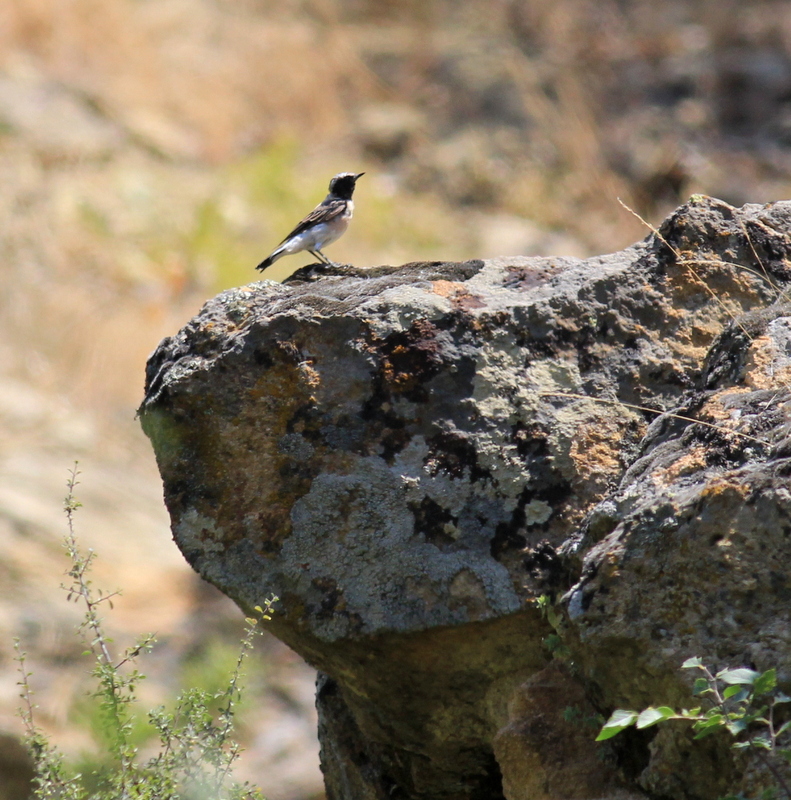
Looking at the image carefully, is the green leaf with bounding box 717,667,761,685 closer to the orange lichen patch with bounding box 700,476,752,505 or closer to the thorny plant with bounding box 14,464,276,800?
the orange lichen patch with bounding box 700,476,752,505

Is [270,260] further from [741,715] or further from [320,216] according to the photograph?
[741,715]

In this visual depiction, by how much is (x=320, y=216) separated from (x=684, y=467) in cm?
438

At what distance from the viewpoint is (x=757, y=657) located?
8.17ft

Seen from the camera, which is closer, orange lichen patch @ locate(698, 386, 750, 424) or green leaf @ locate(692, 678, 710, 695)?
green leaf @ locate(692, 678, 710, 695)

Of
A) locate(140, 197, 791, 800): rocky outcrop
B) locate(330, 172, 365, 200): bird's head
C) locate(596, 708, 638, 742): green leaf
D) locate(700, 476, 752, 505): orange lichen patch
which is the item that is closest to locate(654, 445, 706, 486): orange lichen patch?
locate(140, 197, 791, 800): rocky outcrop

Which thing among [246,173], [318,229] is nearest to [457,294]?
[318,229]

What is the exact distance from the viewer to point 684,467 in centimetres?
288

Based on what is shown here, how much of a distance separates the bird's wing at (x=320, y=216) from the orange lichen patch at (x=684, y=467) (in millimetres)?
4219

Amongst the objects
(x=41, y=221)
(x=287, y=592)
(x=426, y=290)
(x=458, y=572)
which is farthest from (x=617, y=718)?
(x=41, y=221)

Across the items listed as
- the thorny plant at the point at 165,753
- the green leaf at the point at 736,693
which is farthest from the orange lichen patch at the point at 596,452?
the green leaf at the point at 736,693

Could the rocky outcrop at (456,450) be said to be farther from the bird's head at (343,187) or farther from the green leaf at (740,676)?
the bird's head at (343,187)

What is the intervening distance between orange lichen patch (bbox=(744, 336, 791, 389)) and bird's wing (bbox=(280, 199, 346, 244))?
157 inches

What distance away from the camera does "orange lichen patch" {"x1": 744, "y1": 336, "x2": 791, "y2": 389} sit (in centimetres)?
309

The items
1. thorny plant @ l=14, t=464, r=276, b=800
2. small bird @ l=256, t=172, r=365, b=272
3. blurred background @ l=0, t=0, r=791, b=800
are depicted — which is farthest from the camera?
blurred background @ l=0, t=0, r=791, b=800
